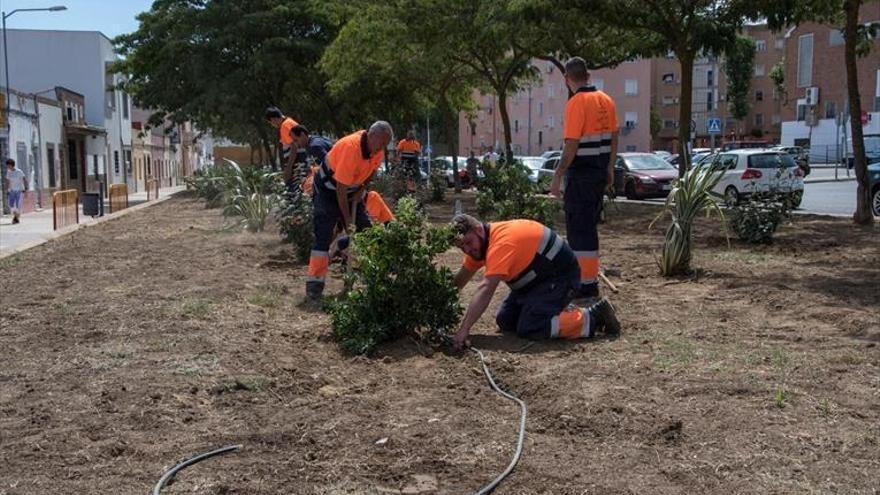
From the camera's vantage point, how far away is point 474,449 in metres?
3.81

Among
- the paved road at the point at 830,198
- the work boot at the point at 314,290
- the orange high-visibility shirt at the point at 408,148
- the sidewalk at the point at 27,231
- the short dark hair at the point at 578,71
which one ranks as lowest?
the sidewalk at the point at 27,231

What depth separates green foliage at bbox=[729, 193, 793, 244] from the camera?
10.3 meters

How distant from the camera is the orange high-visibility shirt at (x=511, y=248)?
534 centimetres

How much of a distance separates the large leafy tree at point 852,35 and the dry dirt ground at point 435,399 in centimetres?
629

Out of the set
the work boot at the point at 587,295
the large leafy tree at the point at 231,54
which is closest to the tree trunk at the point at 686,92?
the work boot at the point at 587,295

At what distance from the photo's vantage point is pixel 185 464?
11.8ft

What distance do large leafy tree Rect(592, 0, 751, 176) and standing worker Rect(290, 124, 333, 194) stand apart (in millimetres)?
6757

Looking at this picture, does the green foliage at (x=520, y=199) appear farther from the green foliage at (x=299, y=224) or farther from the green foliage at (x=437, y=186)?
the green foliage at (x=437, y=186)

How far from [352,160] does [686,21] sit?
35.3 feet

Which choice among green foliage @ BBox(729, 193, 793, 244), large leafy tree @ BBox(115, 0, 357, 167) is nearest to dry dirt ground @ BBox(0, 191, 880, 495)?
green foliage @ BBox(729, 193, 793, 244)

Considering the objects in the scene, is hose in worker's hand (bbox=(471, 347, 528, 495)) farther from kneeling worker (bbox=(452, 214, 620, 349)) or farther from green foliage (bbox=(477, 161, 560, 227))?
green foliage (bbox=(477, 161, 560, 227))

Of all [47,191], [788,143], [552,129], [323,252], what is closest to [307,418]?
[323,252]

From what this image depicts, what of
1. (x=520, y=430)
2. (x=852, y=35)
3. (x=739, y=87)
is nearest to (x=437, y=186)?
(x=852, y=35)

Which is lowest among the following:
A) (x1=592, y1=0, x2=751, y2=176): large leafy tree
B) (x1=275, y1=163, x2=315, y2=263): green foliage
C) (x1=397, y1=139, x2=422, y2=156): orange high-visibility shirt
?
(x1=275, y1=163, x2=315, y2=263): green foliage
